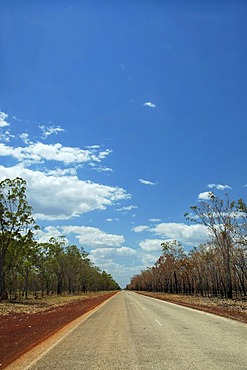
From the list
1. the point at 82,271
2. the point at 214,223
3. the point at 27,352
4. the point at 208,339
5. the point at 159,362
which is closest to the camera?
the point at 159,362

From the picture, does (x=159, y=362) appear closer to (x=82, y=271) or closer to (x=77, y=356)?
(x=77, y=356)

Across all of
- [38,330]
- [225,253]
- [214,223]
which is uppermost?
[214,223]

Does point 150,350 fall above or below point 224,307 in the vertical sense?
above

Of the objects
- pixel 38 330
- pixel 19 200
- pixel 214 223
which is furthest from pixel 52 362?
pixel 214 223

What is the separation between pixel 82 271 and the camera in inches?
3792

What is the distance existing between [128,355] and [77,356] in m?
1.29

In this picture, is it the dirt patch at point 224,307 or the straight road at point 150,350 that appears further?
the dirt patch at point 224,307

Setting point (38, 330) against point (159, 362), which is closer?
point (159, 362)

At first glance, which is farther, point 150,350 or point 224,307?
point 224,307

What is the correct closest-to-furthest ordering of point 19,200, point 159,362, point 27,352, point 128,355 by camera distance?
point 159,362 → point 128,355 → point 27,352 → point 19,200

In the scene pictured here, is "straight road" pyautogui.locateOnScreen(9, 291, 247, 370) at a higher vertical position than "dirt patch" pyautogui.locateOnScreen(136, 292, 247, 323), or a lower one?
higher

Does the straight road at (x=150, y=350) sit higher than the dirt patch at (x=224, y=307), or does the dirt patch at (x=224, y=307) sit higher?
the straight road at (x=150, y=350)

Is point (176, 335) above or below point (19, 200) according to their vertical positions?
below

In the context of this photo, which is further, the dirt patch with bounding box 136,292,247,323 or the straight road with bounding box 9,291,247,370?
the dirt patch with bounding box 136,292,247,323
